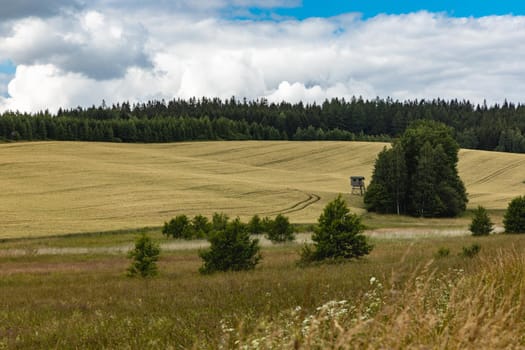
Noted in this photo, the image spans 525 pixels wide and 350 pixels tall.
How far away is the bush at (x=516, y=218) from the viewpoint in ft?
124

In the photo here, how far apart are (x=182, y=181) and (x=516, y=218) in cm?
4639

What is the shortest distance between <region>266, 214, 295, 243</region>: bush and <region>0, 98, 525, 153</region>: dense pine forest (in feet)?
351

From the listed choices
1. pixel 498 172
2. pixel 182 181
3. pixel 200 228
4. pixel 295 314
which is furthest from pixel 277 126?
pixel 295 314

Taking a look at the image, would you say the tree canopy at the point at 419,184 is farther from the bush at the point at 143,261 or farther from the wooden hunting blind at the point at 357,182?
the bush at the point at 143,261

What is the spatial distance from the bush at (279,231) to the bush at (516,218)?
1552cm

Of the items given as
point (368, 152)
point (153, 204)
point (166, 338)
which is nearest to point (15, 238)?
point (153, 204)

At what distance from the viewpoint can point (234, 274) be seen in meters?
18.6

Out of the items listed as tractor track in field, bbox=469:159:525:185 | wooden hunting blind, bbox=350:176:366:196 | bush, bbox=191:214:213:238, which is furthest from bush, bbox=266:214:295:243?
tractor track in field, bbox=469:159:525:185

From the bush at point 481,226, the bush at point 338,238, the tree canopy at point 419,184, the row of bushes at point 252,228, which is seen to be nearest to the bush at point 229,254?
the bush at point 338,238

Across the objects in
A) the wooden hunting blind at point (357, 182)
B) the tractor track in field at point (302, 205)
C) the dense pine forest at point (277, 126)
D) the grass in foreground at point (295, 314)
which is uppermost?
the dense pine forest at point (277, 126)

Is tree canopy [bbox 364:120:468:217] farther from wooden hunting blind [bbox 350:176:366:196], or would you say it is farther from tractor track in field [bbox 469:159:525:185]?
tractor track in field [bbox 469:159:525:185]

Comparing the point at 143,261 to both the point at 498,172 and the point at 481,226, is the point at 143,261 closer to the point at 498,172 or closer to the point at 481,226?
the point at 481,226

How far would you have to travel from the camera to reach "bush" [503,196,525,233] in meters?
37.8

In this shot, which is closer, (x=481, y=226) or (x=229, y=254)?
(x=229, y=254)
